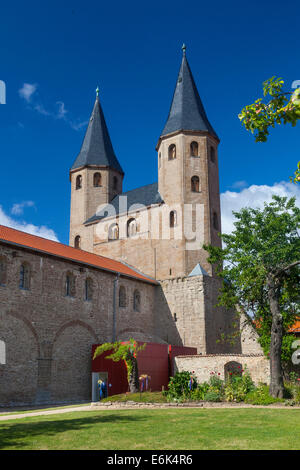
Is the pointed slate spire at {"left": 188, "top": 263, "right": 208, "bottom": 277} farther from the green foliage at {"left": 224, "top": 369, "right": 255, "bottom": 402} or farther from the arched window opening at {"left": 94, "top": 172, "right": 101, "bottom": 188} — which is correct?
the arched window opening at {"left": 94, "top": 172, "right": 101, "bottom": 188}

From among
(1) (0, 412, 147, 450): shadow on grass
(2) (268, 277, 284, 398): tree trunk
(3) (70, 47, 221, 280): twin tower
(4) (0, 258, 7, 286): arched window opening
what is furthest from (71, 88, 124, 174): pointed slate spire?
(1) (0, 412, 147, 450): shadow on grass

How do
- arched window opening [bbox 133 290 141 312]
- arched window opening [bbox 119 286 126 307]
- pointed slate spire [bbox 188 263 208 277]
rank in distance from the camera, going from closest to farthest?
arched window opening [bbox 119 286 126 307] < arched window opening [bbox 133 290 141 312] < pointed slate spire [bbox 188 263 208 277]

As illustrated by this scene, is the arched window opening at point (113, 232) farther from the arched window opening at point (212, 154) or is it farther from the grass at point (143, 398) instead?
the grass at point (143, 398)

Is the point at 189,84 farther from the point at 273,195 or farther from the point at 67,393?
the point at 67,393

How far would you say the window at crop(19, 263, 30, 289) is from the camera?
74.7 feet

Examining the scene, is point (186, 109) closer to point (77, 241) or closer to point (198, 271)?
point (198, 271)

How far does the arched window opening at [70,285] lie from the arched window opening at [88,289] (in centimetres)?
121

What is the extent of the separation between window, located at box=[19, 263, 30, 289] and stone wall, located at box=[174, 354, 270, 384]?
970cm

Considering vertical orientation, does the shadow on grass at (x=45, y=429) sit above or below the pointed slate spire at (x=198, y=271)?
below

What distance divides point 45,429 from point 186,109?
30.7 metres

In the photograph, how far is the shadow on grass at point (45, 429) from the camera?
8.48m

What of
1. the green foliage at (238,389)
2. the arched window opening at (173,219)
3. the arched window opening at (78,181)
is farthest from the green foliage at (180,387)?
the arched window opening at (78,181)
